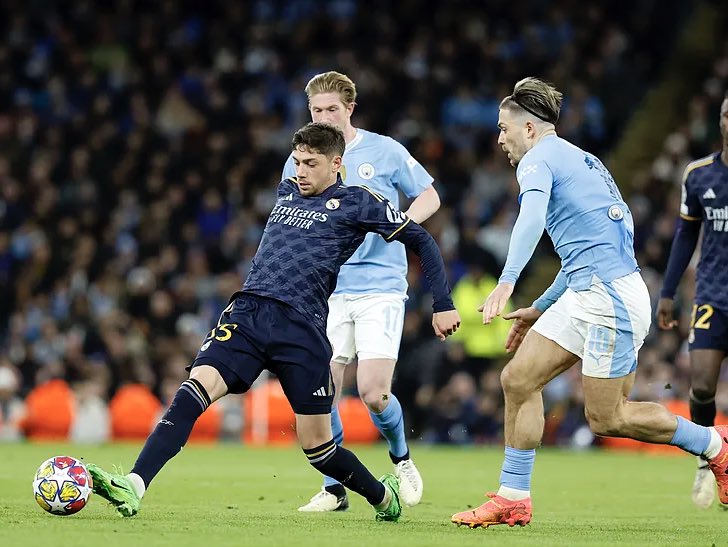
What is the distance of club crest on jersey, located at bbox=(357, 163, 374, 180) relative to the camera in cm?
937

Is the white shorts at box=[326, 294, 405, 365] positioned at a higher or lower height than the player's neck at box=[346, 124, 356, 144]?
lower

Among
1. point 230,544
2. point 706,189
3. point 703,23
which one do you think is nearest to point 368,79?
point 703,23

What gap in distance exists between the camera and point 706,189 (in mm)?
9906

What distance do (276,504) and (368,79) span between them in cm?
1477

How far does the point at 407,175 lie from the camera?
31.1 ft

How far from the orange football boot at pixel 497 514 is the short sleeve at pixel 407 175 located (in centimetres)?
253

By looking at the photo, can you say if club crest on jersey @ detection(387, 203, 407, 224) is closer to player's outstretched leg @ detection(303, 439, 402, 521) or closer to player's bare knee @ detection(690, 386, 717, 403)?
player's outstretched leg @ detection(303, 439, 402, 521)

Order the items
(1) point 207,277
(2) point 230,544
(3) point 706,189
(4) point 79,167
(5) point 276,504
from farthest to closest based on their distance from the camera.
Result: (4) point 79,167
(1) point 207,277
(3) point 706,189
(5) point 276,504
(2) point 230,544

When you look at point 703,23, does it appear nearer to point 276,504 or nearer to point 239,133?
point 239,133

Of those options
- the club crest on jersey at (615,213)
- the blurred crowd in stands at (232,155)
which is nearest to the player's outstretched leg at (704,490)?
the club crest on jersey at (615,213)

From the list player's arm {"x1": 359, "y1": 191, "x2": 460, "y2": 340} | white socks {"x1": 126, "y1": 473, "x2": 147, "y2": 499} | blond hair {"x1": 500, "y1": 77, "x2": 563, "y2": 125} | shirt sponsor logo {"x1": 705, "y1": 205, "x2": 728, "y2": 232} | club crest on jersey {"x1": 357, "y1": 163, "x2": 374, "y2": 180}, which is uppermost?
blond hair {"x1": 500, "y1": 77, "x2": 563, "y2": 125}

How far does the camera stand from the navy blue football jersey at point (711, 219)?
9852 millimetres

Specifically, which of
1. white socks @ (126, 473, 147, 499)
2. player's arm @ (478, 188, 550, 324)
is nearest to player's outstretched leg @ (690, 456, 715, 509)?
player's arm @ (478, 188, 550, 324)

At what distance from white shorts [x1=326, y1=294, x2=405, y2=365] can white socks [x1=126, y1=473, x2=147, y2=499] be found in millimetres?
2394
